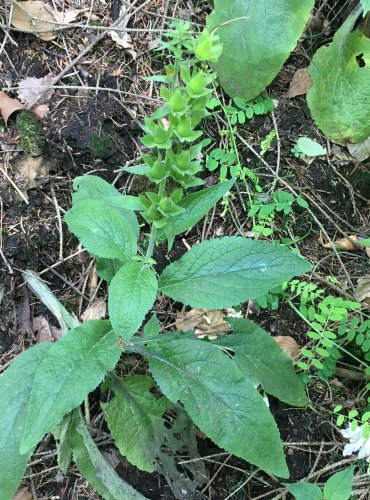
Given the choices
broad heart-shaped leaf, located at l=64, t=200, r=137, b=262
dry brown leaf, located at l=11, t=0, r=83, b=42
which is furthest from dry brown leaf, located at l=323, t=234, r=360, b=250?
dry brown leaf, located at l=11, t=0, r=83, b=42

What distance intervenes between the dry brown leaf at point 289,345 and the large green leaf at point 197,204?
104 centimetres

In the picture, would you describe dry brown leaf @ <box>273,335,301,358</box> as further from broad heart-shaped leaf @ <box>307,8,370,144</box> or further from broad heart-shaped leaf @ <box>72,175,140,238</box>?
broad heart-shaped leaf @ <box>307,8,370,144</box>

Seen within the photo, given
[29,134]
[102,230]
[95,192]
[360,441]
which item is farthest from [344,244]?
[29,134]

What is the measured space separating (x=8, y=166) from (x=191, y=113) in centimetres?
142

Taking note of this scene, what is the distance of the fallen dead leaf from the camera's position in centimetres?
322

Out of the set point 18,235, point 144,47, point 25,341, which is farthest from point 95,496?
point 144,47

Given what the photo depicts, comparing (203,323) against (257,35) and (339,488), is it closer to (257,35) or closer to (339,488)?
(339,488)

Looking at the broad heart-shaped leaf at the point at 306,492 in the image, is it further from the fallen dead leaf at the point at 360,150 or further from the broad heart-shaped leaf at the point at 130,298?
the fallen dead leaf at the point at 360,150

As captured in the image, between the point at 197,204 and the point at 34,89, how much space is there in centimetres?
133

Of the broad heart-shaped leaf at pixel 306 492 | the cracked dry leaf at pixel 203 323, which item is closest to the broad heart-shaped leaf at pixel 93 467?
the broad heart-shaped leaf at pixel 306 492

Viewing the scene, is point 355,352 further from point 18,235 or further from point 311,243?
point 18,235

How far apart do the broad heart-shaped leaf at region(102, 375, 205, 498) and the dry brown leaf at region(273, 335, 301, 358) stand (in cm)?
60

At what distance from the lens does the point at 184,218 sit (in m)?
1.95

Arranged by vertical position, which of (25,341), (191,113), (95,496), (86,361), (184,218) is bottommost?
(95,496)
